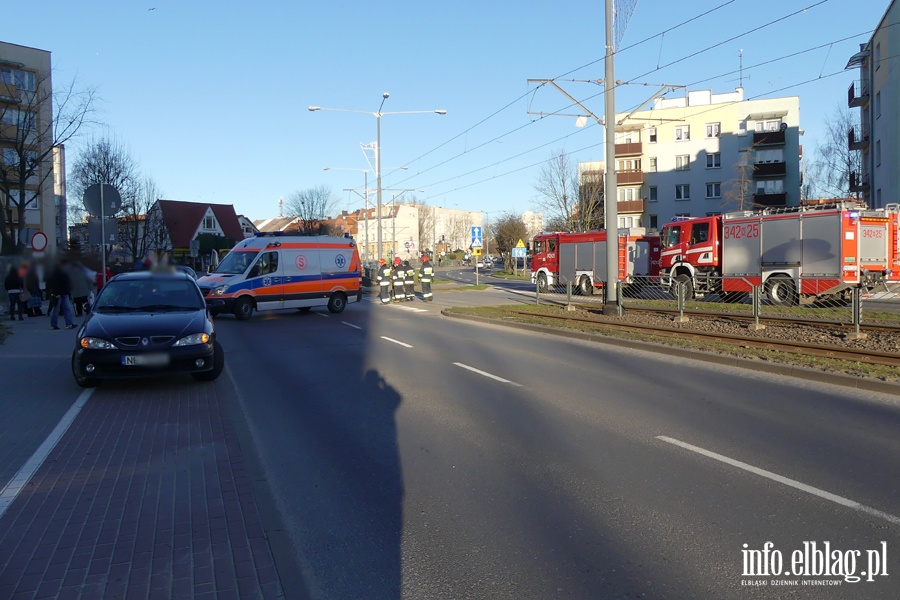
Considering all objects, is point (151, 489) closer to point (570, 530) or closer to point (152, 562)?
point (152, 562)

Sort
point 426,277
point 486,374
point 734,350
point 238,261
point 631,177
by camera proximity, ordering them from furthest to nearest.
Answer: point 631,177 → point 426,277 → point 238,261 → point 734,350 → point 486,374

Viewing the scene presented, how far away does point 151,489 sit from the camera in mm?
5914

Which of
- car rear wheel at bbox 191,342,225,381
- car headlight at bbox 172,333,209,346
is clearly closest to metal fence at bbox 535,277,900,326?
car rear wheel at bbox 191,342,225,381

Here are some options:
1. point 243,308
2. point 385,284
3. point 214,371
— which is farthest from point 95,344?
point 385,284

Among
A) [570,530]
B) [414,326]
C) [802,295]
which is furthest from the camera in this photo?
[802,295]

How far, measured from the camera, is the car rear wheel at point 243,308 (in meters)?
22.1

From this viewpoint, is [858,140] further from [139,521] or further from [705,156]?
[139,521]

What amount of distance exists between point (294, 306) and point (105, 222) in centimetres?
2016

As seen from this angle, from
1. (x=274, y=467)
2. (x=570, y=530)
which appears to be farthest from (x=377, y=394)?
(x=570, y=530)

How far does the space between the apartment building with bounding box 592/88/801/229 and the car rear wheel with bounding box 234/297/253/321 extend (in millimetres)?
41259

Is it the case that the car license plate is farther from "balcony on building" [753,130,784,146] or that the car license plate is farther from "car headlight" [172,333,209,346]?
"balcony on building" [753,130,784,146]

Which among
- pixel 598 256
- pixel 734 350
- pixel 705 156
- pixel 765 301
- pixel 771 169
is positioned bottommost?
pixel 734 350

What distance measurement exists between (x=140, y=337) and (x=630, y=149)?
58058 millimetres

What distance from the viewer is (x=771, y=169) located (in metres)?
57.2
